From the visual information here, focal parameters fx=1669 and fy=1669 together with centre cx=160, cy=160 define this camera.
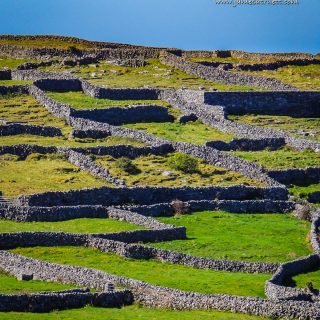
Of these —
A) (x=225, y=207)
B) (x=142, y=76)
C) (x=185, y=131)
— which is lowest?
(x=225, y=207)

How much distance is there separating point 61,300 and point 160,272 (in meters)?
9.38

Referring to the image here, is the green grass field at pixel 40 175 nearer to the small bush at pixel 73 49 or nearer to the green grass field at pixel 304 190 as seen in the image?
the green grass field at pixel 304 190

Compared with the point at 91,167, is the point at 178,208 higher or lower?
lower

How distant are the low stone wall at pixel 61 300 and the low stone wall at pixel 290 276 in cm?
579

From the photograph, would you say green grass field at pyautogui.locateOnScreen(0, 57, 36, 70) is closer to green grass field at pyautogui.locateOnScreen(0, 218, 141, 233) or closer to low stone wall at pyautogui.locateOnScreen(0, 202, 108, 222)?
low stone wall at pyautogui.locateOnScreen(0, 202, 108, 222)

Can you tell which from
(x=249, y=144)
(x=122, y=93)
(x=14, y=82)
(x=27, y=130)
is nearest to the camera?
(x=249, y=144)

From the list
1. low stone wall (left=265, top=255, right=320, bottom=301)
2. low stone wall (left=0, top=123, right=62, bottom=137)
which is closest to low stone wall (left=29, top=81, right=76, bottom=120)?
low stone wall (left=0, top=123, right=62, bottom=137)

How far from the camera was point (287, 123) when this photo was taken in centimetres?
10562

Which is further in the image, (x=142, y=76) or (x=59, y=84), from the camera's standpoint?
(x=142, y=76)

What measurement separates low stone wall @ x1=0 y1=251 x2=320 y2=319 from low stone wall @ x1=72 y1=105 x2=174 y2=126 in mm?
34694

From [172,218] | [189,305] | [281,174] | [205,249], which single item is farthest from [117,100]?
[189,305]

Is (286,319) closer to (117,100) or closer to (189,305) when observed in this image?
(189,305)

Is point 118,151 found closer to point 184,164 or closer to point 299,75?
point 184,164

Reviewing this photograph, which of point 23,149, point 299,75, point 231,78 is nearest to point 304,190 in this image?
point 23,149
